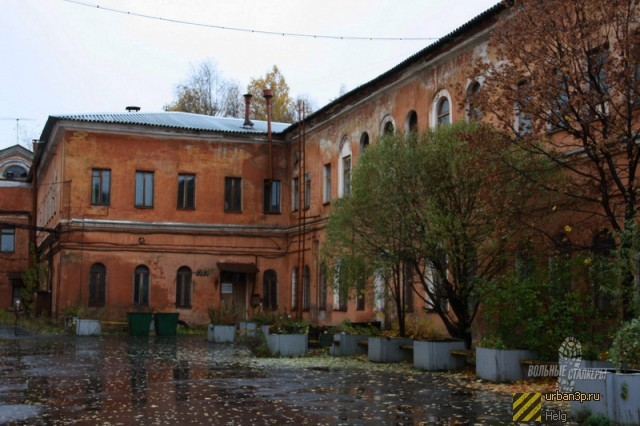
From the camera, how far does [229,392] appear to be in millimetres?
13219

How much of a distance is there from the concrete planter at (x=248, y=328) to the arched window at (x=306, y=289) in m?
3.75

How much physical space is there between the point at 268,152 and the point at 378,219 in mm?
19824

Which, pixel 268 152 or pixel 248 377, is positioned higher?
pixel 268 152

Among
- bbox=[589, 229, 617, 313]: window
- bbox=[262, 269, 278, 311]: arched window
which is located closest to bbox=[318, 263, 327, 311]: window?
bbox=[262, 269, 278, 311]: arched window

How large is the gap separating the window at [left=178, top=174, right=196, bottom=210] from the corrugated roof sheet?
2219 mm

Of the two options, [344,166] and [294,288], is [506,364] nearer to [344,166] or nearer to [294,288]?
[344,166]

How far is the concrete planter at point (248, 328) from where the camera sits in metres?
28.6

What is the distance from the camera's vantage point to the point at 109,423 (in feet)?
33.4

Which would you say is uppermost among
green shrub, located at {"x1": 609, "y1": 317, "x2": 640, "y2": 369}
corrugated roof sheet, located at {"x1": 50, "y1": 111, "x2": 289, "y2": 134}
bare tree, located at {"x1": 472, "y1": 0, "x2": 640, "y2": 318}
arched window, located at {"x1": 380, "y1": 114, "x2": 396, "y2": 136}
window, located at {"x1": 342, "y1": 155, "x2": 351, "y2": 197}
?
corrugated roof sheet, located at {"x1": 50, "y1": 111, "x2": 289, "y2": 134}

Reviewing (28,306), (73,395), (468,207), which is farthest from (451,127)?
(28,306)

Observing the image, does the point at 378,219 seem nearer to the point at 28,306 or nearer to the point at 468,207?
the point at 468,207

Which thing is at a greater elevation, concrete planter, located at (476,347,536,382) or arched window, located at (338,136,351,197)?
arched window, located at (338,136,351,197)

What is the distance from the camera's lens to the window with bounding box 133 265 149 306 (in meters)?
34.5

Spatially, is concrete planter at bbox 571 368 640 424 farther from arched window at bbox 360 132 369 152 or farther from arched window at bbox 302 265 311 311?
arched window at bbox 302 265 311 311
